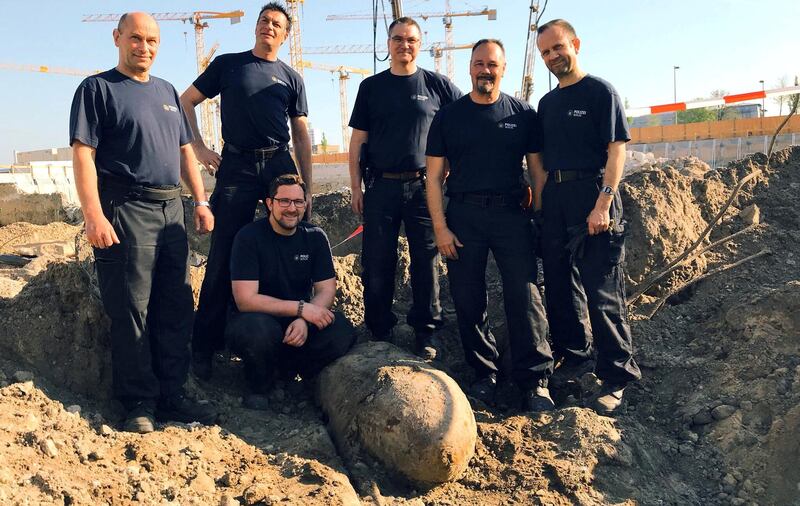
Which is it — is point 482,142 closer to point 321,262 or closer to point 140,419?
point 321,262

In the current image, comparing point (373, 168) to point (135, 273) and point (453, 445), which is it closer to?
point (135, 273)

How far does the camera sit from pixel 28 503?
2.78 meters

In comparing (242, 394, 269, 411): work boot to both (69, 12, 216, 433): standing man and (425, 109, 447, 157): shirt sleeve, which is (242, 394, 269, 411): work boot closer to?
(69, 12, 216, 433): standing man

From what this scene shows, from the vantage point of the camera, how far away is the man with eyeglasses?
13.7ft

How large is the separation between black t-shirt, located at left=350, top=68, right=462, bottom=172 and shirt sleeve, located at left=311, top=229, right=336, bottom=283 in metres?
0.72

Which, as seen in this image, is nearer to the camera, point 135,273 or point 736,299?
point 135,273

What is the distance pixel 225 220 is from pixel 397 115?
1.41 metres

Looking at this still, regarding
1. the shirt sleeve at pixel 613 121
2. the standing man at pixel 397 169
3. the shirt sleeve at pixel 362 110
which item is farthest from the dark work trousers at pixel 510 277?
the shirt sleeve at pixel 362 110

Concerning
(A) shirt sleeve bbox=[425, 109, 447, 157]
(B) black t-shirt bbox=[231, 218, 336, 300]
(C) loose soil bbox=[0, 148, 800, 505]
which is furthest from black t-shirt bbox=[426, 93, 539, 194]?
(C) loose soil bbox=[0, 148, 800, 505]

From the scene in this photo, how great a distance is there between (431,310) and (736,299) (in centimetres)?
263

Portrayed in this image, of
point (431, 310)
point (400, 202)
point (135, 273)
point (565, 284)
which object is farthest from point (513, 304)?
point (135, 273)

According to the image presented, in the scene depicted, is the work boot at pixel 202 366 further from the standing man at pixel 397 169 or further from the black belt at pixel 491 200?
the black belt at pixel 491 200

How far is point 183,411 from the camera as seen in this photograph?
3.96 meters

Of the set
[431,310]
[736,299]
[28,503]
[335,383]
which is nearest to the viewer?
[28,503]
